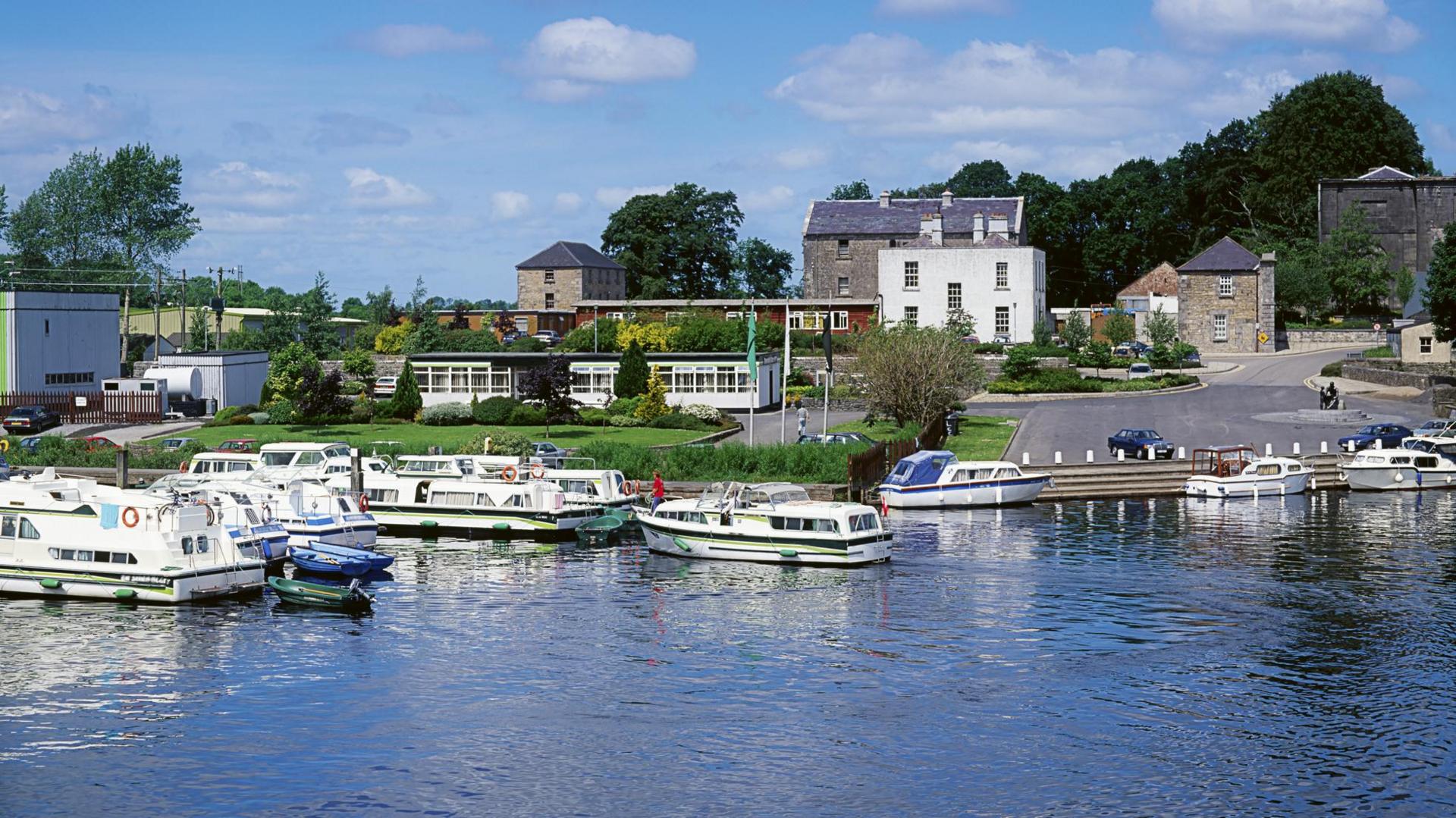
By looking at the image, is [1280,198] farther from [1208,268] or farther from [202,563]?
[202,563]

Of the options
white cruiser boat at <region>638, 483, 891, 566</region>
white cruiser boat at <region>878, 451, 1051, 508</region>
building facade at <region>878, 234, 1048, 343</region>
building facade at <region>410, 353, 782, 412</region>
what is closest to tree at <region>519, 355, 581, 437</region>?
building facade at <region>410, 353, 782, 412</region>

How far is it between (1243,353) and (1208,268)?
300 inches

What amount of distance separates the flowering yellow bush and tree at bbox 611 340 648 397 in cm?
1711

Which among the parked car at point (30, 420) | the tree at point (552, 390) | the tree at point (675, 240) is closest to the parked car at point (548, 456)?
the tree at point (552, 390)

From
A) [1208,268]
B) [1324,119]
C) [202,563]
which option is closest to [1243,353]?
[1208,268]

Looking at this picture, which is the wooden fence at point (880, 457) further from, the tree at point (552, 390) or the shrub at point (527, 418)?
the shrub at point (527, 418)

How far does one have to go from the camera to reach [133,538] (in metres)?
49.1

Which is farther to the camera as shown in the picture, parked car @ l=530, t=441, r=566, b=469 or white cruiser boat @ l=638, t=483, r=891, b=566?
parked car @ l=530, t=441, r=566, b=469

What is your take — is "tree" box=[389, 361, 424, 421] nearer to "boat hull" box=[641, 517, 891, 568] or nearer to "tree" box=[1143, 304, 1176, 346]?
"boat hull" box=[641, 517, 891, 568]

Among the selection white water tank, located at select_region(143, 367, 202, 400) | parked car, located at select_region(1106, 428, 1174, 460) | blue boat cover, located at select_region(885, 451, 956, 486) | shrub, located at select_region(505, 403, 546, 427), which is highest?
white water tank, located at select_region(143, 367, 202, 400)

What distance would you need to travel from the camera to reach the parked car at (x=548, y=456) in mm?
71312

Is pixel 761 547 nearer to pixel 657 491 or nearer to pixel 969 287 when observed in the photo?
pixel 657 491

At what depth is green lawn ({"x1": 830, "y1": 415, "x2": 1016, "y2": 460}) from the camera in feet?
256

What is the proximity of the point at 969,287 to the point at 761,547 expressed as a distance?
7573cm
